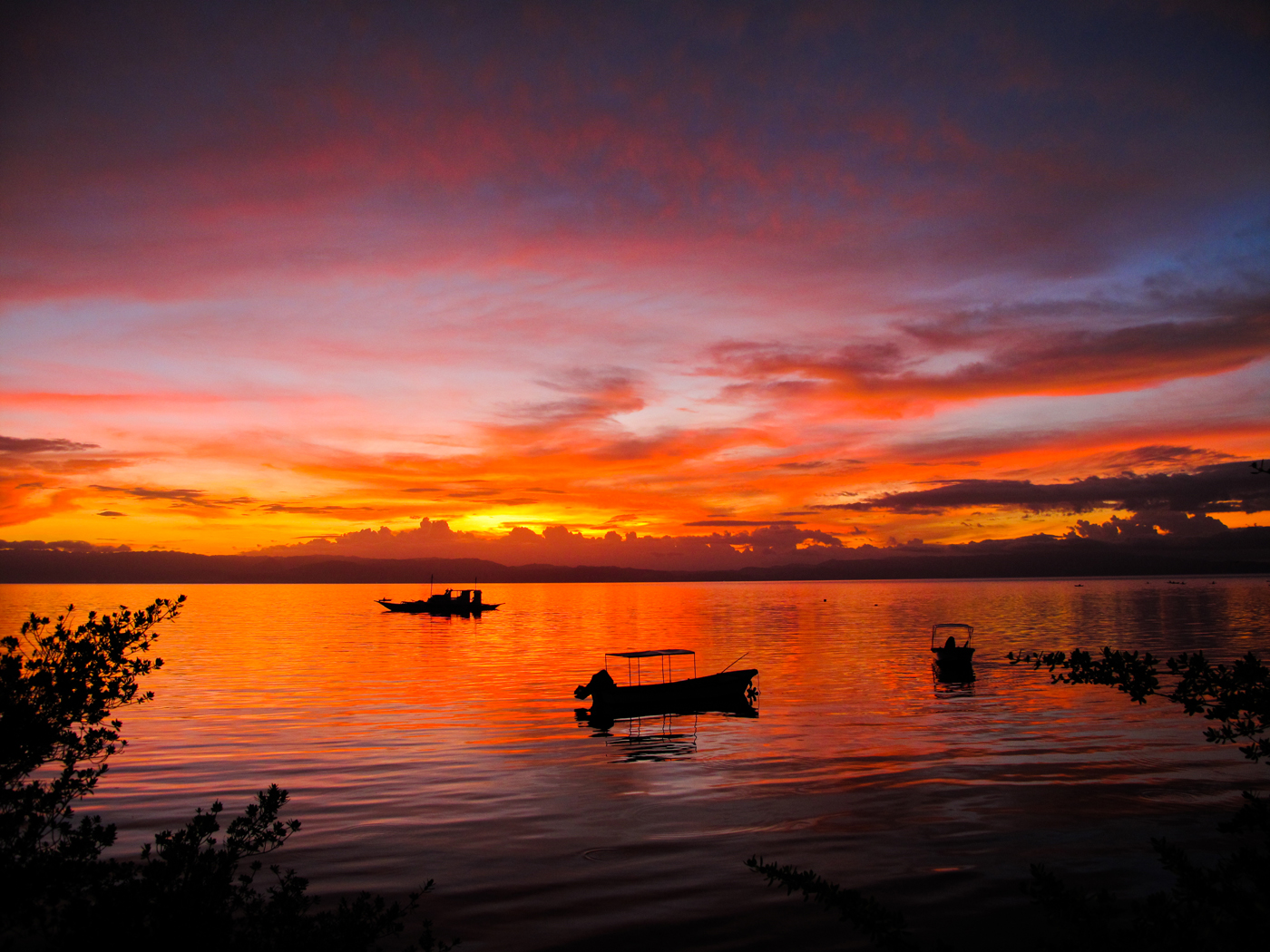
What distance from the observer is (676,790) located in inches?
975

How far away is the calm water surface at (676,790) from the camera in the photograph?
50.8 feet

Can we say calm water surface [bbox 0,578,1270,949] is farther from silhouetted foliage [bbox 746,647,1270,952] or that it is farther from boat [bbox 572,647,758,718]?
silhouetted foliage [bbox 746,647,1270,952]

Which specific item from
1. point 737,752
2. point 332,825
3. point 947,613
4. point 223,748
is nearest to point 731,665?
point 737,752

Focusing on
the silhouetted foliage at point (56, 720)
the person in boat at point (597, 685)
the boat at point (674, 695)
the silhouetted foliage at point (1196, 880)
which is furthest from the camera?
the person in boat at point (597, 685)

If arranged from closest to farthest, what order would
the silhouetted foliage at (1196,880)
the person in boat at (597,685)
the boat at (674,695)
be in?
the silhouetted foliage at (1196,880) < the boat at (674,695) < the person in boat at (597,685)

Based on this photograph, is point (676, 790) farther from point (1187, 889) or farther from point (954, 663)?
point (954, 663)

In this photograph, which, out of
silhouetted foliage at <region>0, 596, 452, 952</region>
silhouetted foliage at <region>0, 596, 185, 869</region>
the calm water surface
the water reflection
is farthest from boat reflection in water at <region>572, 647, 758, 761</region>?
silhouetted foliage at <region>0, 596, 452, 952</region>

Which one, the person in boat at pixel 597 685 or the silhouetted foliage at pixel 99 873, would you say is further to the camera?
the person in boat at pixel 597 685

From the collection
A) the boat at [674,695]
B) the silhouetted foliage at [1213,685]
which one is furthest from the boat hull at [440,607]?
the silhouetted foliage at [1213,685]

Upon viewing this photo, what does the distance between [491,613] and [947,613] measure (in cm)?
8626

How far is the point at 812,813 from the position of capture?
2112 cm

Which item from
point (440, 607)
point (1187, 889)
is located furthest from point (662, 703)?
point (440, 607)

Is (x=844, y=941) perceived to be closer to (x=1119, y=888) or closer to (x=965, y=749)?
(x=1119, y=888)

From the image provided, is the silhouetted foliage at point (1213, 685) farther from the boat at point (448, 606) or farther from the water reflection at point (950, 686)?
the boat at point (448, 606)
